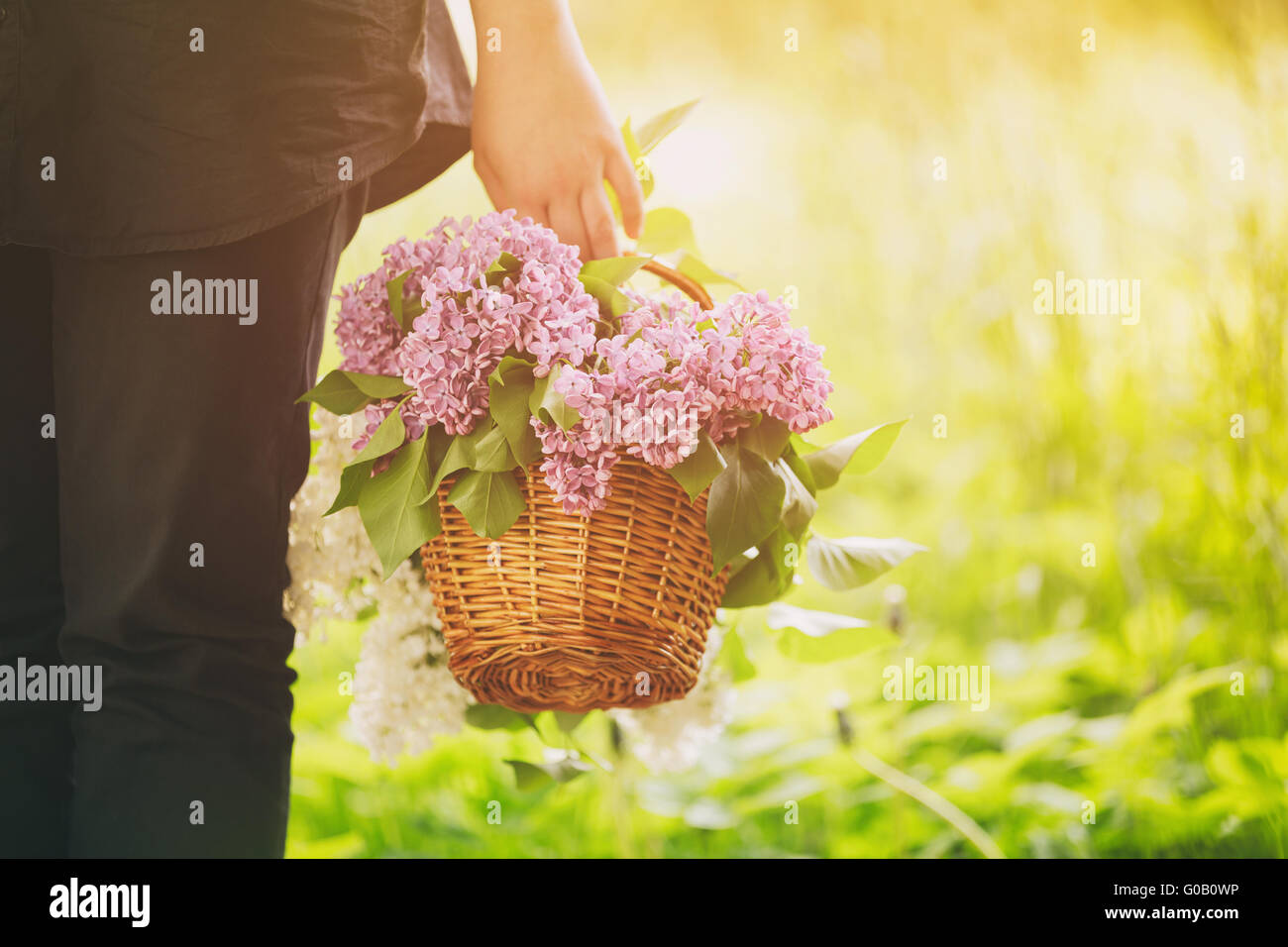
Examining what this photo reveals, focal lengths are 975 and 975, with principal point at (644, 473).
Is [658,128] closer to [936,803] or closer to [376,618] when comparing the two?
[376,618]

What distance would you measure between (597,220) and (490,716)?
449 mm

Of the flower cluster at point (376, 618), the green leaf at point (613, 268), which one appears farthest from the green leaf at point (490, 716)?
the green leaf at point (613, 268)

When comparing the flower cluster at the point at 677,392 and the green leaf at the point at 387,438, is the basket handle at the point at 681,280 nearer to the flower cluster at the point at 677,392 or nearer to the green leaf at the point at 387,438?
the flower cluster at the point at 677,392

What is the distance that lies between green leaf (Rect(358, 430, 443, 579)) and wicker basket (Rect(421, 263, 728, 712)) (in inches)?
0.6

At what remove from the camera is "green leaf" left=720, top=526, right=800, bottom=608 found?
0.73 meters

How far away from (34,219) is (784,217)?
1573 millimetres

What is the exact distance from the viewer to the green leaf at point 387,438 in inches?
26.5

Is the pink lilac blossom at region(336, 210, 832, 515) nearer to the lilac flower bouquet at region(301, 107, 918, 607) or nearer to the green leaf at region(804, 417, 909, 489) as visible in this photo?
the lilac flower bouquet at region(301, 107, 918, 607)

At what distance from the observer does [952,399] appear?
1836mm

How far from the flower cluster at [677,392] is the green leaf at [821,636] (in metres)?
0.27
